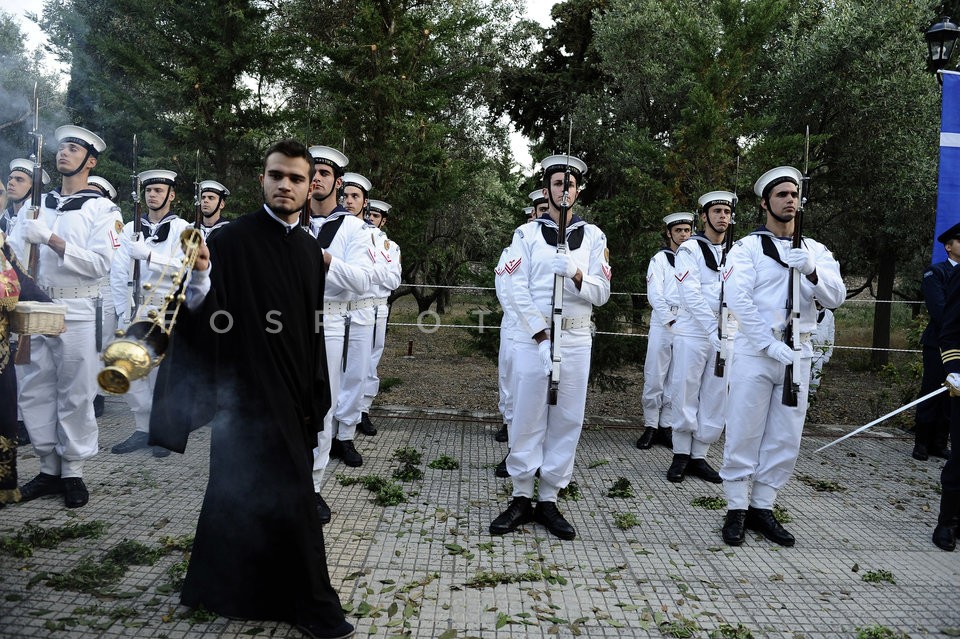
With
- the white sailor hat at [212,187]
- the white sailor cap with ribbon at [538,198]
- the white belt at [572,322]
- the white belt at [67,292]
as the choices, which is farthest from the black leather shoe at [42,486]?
the white sailor cap with ribbon at [538,198]

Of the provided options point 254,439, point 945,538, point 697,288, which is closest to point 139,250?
point 254,439

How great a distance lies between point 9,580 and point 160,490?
1.72 meters

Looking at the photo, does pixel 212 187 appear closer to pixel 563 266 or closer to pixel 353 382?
pixel 353 382

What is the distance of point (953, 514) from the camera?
17.2 feet

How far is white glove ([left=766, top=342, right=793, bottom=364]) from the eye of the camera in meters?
4.99

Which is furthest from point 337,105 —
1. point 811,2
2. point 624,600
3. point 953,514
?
point 811,2

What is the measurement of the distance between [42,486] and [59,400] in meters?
0.67

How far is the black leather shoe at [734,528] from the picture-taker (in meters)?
5.07

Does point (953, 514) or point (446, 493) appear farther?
point (446, 493)

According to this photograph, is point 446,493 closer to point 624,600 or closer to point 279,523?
point 624,600

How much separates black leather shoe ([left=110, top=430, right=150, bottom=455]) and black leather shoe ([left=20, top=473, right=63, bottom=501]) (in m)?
1.27

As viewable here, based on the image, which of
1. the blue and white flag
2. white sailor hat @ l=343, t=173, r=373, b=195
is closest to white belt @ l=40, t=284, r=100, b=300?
white sailor hat @ l=343, t=173, r=373, b=195

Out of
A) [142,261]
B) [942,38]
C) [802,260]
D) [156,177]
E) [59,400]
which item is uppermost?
[942,38]

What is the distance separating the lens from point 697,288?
709 centimetres
